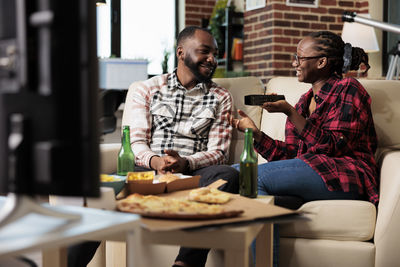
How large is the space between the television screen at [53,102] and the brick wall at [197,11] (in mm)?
5760

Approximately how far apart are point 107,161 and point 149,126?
25cm

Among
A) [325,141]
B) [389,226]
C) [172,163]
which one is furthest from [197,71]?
[389,226]

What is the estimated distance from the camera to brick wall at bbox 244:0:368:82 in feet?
16.1

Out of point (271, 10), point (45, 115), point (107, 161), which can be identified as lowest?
point (107, 161)

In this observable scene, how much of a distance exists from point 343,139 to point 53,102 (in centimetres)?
153

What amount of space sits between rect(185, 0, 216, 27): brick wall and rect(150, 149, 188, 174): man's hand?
14.5 feet

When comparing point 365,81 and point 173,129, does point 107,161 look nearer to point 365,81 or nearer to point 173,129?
point 173,129

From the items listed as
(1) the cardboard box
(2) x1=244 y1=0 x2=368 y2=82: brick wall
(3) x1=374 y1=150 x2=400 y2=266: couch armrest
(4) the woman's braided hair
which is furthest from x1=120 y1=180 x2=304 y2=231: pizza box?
(2) x1=244 y1=0 x2=368 y2=82: brick wall

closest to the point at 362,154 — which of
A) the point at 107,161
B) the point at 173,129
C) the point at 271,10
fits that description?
the point at 173,129

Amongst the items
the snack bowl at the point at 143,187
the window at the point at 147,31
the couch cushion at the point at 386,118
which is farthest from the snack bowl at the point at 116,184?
the window at the point at 147,31

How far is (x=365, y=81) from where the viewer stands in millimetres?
2436

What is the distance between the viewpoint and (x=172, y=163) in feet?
7.16

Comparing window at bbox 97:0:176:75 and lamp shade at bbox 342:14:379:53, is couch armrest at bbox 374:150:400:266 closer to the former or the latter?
lamp shade at bbox 342:14:379:53

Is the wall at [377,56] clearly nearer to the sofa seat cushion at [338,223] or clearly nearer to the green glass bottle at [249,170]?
the sofa seat cushion at [338,223]
